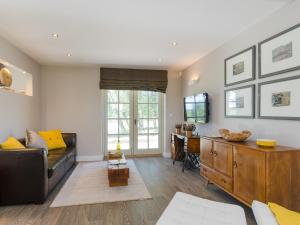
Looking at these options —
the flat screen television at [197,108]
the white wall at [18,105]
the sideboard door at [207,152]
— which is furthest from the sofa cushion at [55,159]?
the flat screen television at [197,108]

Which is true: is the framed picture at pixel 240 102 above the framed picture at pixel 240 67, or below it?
below

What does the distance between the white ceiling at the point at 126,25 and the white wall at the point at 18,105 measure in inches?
7.6

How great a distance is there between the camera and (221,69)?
3.69m

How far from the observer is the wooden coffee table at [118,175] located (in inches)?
131

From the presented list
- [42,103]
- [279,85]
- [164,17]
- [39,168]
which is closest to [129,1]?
[164,17]

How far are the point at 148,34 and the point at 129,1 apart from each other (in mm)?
954

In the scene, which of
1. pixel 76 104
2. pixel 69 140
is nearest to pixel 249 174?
pixel 69 140

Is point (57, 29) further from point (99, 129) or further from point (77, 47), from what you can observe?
point (99, 129)

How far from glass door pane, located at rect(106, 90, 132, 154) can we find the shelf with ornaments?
1.92 m

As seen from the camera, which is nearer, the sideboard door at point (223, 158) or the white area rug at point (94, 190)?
the sideboard door at point (223, 158)

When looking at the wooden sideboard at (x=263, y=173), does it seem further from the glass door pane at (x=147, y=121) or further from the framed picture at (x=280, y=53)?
the glass door pane at (x=147, y=121)

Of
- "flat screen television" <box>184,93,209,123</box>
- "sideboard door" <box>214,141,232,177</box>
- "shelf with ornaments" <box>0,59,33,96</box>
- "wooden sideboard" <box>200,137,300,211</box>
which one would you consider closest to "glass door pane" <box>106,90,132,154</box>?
"flat screen television" <box>184,93,209,123</box>

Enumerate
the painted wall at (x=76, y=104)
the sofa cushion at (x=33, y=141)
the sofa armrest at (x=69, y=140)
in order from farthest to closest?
the painted wall at (x=76, y=104)
the sofa armrest at (x=69, y=140)
the sofa cushion at (x=33, y=141)

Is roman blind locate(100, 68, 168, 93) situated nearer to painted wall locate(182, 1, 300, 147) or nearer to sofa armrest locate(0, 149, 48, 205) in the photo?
painted wall locate(182, 1, 300, 147)
